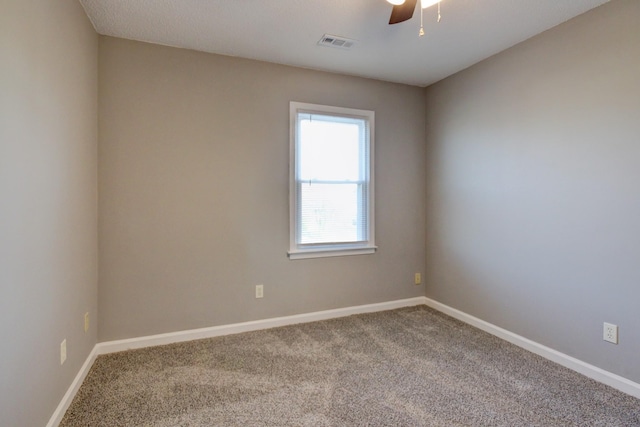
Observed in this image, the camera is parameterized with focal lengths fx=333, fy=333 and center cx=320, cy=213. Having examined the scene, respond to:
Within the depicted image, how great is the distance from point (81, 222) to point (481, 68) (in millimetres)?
3573

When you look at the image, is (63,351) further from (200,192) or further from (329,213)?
(329,213)

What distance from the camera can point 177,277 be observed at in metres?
2.89

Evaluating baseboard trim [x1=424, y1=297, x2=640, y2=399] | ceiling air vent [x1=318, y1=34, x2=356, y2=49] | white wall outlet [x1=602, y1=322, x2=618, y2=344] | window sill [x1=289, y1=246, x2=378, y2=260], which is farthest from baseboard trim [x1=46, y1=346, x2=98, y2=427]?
white wall outlet [x1=602, y1=322, x2=618, y2=344]

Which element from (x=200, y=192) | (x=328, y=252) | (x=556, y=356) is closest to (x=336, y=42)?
(x=200, y=192)

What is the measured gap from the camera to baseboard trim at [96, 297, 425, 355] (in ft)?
8.92

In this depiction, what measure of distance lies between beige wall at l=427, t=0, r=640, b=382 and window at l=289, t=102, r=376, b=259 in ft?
3.00

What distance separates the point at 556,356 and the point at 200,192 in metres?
3.15

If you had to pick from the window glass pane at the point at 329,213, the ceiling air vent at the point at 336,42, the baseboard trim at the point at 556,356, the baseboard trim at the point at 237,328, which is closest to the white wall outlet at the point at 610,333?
the baseboard trim at the point at 556,356

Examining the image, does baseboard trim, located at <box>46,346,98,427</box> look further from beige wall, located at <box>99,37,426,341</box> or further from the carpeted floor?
beige wall, located at <box>99,37,426,341</box>

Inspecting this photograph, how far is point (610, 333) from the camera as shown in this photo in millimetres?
A: 2232

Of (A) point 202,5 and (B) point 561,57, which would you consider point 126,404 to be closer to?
(A) point 202,5

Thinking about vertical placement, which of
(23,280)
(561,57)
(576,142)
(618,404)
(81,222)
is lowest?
(618,404)

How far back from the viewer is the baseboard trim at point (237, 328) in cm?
272

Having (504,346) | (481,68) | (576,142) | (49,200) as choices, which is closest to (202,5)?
(49,200)
